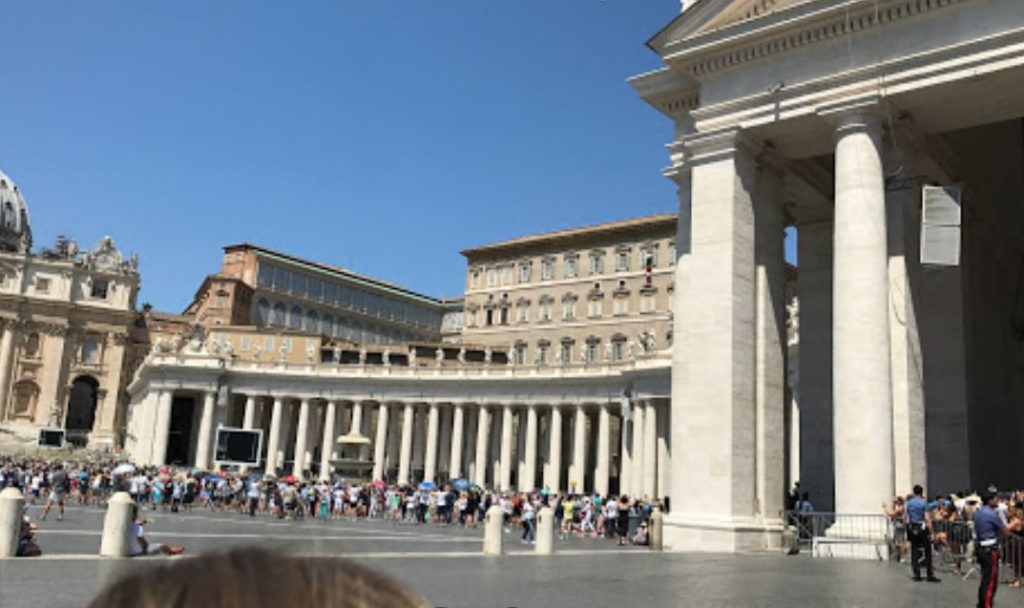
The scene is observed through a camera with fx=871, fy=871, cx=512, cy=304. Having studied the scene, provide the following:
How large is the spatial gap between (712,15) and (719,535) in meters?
12.7

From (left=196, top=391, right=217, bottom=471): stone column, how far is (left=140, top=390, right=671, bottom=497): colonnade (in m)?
0.08

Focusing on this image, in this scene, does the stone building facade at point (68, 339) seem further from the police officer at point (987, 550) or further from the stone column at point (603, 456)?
the police officer at point (987, 550)

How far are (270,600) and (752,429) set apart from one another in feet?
69.3

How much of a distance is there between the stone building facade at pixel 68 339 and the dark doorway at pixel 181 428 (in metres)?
7.92

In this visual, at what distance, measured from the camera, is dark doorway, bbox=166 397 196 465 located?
254 feet

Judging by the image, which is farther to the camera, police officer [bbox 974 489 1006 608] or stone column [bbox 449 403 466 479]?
stone column [bbox 449 403 466 479]

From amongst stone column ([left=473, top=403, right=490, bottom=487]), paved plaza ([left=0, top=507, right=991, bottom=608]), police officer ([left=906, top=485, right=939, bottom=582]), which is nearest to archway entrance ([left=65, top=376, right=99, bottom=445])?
stone column ([left=473, top=403, right=490, bottom=487])

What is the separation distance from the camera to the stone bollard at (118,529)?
47.0 ft

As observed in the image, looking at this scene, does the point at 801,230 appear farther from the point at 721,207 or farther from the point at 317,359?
the point at 317,359

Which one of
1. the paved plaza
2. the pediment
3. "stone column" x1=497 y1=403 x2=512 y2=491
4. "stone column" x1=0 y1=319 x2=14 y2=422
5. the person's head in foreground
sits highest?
the pediment

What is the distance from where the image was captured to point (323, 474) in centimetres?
6656

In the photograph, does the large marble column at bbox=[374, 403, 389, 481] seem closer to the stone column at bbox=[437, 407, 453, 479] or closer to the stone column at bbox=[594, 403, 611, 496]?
the stone column at bbox=[437, 407, 453, 479]

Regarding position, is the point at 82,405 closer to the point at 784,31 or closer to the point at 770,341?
the point at 770,341

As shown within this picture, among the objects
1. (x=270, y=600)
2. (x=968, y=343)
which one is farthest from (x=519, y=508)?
(x=270, y=600)
